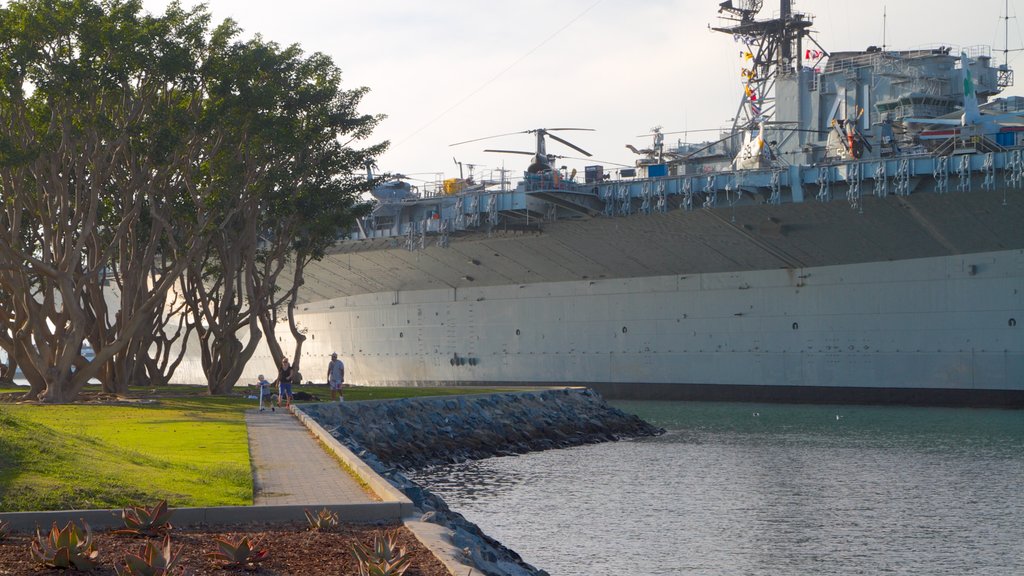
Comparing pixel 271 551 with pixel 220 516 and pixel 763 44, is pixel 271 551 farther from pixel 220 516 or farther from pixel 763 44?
pixel 763 44

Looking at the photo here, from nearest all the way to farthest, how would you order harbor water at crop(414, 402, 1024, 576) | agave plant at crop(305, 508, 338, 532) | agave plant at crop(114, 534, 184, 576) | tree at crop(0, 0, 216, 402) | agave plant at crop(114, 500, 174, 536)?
agave plant at crop(114, 534, 184, 576) < agave plant at crop(114, 500, 174, 536) < agave plant at crop(305, 508, 338, 532) < harbor water at crop(414, 402, 1024, 576) < tree at crop(0, 0, 216, 402)

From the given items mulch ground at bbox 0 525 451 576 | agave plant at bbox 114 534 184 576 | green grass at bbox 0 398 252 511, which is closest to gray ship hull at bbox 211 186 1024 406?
green grass at bbox 0 398 252 511

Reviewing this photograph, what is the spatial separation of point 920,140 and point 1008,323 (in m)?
6.90

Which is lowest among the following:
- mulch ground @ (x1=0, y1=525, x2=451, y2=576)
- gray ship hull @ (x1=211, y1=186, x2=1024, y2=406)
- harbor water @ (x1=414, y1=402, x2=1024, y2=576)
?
harbor water @ (x1=414, y1=402, x2=1024, y2=576)

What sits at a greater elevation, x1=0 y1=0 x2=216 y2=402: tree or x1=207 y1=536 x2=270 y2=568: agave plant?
x1=0 y1=0 x2=216 y2=402: tree

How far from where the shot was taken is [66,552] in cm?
859

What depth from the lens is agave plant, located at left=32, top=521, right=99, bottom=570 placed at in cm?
858

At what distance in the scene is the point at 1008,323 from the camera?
38.7 meters

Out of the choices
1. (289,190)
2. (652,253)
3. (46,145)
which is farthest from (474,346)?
(46,145)

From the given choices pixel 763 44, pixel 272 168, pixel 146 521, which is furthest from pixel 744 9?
pixel 146 521

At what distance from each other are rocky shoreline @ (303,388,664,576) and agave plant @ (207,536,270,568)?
32.2ft

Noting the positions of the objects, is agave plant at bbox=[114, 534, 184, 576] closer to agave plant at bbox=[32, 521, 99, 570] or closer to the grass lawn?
agave plant at bbox=[32, 521, 99, 570]

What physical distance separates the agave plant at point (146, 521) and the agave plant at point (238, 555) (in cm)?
121

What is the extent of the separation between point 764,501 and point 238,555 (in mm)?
12748
